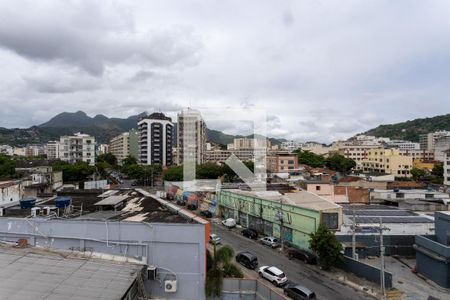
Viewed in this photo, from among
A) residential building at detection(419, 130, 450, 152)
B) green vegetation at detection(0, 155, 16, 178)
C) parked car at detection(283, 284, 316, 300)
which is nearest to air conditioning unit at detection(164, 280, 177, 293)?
parked car at detection(283, 284, 316, 300)

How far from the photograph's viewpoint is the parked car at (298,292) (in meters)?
13.5

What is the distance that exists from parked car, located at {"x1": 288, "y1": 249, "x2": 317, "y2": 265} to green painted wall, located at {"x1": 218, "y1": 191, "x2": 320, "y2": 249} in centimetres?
110

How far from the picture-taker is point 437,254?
15680mm

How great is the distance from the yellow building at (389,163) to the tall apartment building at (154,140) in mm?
50756

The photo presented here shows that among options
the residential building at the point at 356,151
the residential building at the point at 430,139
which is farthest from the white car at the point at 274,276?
the residential building at the point at 430,139

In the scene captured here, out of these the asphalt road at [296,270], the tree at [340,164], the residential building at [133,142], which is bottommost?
the asphalt road at [296,270]

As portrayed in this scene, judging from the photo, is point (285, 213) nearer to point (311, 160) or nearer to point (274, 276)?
point (274, 276)

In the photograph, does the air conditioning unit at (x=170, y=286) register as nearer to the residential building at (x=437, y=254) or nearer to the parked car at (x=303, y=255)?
the parked car at (x=303, y=255)

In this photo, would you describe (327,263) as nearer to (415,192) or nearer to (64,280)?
(64,280)

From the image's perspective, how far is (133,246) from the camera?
10023 millimetres

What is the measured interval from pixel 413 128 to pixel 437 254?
155 metres

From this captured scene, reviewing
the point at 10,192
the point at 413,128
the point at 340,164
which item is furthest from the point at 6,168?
the point at 413,128

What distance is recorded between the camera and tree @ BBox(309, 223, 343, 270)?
1683 cm

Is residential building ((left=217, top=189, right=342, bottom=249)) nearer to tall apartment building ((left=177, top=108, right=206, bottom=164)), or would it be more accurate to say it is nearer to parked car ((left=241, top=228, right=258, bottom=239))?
parked car ((left=241, top=228, right=258, bottom=239))
